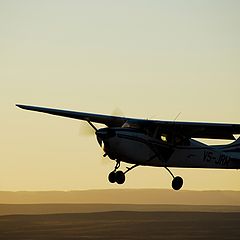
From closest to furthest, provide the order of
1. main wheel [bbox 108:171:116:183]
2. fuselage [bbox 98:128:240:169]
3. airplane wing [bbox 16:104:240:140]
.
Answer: fuselage [bbox 98:128:240:169]
airplane wing [bbox 16:104:240:140]
main wheel [bbox 108:171:116:183]

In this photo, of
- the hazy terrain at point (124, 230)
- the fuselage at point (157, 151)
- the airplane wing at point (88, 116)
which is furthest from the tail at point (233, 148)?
the hazy terrain at point (124, 230)

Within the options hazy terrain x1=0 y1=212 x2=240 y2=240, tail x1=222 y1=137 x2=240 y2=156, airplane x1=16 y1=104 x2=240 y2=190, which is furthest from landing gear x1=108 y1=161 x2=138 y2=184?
hazy terrain x1=0 y1=212 x2=240 y2=240

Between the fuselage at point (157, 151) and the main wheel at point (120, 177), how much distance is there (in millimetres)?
1142

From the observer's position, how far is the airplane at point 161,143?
189 ft

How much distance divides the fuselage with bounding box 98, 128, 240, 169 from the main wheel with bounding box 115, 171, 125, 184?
3.75 feet

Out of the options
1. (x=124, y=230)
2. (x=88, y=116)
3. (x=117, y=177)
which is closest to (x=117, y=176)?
(x=117, y=177)

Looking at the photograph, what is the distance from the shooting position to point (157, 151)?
195 ft

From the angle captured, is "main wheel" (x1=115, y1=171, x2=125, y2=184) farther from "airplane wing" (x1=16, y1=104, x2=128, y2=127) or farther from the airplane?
"airplane wing" (x1=16, y1=104, x2=128, y2=127)

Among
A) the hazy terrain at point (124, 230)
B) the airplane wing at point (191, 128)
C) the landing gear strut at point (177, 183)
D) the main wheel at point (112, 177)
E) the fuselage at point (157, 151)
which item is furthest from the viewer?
the hazy terrain at point (124, 230)

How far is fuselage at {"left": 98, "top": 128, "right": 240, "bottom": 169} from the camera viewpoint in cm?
5753

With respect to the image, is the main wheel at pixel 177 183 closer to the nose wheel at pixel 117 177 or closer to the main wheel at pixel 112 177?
the nose wheel at pixel 117 177

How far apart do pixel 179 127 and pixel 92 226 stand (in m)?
134

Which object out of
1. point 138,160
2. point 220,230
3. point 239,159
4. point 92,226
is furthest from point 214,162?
point 92,226

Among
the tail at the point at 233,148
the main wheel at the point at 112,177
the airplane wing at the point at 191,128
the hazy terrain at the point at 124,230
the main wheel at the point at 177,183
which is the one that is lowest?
the main wheel at the point at 112,177
